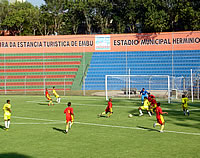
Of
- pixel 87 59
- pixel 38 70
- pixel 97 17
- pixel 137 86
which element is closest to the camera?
pixel 137 86

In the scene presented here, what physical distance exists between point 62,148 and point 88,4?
2848 inches

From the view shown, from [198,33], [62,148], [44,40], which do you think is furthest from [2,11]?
[62,148]

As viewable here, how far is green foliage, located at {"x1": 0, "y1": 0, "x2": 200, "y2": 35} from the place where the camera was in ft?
227

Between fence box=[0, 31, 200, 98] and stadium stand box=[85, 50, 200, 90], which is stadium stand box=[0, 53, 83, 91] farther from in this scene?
stadium stand box=[85, 50, 200, 90]

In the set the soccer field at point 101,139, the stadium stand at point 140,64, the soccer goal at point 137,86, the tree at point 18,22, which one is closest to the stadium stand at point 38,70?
the stadium stand at point 140,64

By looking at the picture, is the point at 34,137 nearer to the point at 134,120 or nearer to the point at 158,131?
the point at 158,131

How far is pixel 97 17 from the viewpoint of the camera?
8256 cm

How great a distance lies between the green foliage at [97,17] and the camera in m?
69.1

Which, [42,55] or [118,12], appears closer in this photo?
[42,55]

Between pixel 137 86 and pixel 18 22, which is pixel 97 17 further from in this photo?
pixel 137 86

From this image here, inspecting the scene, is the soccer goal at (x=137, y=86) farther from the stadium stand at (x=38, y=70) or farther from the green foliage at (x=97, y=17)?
the green foliage at (x=97, y=17)

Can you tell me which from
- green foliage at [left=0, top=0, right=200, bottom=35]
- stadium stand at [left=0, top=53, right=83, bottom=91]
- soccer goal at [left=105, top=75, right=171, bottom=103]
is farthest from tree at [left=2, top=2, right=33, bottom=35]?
soccer goal at [left=105, top=75, right=171, bottom=103]

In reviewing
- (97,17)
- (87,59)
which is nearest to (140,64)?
(87,59)

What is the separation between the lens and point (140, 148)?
13.6 metres
